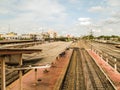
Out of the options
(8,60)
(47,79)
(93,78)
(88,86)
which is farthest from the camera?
(93,78)

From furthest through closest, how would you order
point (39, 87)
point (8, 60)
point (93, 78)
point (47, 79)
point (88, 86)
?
point (93, 78) < point (47, 79) < point (88, 86) < point (39, 87) < point (8, 60)

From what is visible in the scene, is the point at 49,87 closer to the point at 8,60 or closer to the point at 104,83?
the point at 104,83

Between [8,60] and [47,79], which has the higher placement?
[8,60]

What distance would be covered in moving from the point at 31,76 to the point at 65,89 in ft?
18.6

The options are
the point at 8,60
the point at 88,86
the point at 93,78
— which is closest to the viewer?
the point at 8,60

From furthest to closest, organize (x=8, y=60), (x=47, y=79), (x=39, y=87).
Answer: (x=47, y=79) → (x=39, y=87) → (x=8, y=60)

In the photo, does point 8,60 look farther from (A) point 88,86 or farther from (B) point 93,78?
(B) point 93,78

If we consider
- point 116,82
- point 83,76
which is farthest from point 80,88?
point 83,76

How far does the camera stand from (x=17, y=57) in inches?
457

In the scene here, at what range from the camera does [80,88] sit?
1952cm

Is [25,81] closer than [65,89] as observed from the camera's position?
No

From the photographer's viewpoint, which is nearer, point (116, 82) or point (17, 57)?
point (17, 57)

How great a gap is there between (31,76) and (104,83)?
25.1 ft

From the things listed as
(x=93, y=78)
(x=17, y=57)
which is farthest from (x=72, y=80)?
(x=17, y=57)
